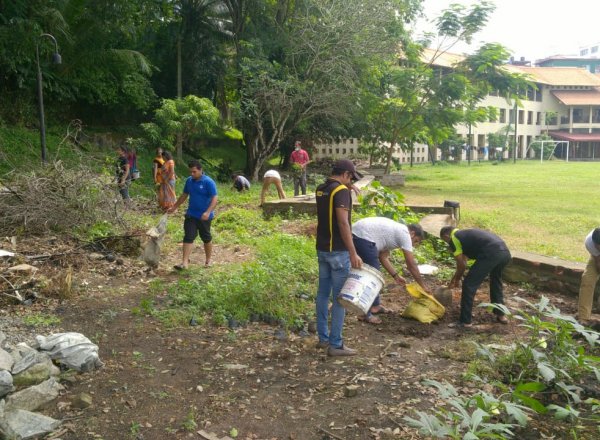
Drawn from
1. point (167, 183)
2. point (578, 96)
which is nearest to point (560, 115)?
point (578, 96)

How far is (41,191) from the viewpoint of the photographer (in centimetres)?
823

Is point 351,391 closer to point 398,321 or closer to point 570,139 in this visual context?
point 398,321

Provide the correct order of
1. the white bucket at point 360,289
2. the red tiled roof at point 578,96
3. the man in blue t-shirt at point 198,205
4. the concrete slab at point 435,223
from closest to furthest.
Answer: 1. the white bucket at point 360,289
2. the man in blue t-shirt at point 198,205
3. the concrete slab at point 435,223
4. the red tiled roof at point 578,96

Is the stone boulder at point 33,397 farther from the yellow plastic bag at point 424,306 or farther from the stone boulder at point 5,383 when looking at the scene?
the yellow plastic bag at point 424,306

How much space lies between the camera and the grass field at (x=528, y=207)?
9.55 metres

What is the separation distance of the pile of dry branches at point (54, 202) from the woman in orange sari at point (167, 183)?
2.51m

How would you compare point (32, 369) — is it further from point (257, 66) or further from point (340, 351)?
point (257, 66)

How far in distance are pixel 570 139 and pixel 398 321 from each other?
53476 millimetres

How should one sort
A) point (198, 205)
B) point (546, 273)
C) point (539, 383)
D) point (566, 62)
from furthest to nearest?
point (566, 62) → point (198, 205) → point (546, 273) → point (539, 383)

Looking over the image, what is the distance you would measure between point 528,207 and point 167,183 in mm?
8615

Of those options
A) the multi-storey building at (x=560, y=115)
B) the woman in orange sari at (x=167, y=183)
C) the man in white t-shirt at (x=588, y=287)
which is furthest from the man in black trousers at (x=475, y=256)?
the multi-storey building at (x=560, y=115)

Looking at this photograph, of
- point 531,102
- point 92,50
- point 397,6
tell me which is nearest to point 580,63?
point 531,102

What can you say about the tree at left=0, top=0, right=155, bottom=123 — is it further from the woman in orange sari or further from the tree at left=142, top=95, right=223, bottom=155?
the woman in orange sari

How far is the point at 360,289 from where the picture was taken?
181 inches
